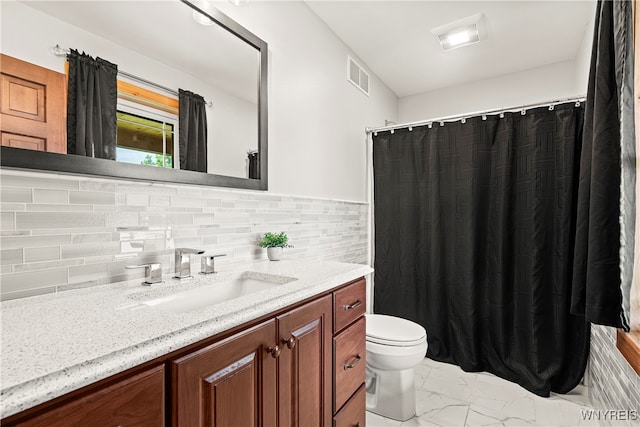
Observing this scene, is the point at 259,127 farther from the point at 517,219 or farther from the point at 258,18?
the point at 517,219

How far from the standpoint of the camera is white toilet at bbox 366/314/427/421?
1742 mm

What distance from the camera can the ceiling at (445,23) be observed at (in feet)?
6.77

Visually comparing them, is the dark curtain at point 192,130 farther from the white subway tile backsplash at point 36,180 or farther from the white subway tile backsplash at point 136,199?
the white subway tile backsplash at point 36,180

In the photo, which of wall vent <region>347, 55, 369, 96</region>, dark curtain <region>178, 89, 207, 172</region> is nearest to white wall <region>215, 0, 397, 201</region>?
wall vent <region>347, 55, 369, 96</region>

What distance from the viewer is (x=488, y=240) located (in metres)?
2.33

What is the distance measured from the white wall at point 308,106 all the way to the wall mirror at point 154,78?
14 cm

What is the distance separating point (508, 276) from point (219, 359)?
2.15 meters

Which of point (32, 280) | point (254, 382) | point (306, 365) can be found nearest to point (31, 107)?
point (32, 280)

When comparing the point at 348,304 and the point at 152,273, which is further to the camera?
the point at 348,304

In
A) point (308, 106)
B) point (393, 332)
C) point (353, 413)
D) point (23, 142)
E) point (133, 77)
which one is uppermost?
point (308, 106)

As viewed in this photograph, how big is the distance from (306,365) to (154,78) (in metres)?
1.16

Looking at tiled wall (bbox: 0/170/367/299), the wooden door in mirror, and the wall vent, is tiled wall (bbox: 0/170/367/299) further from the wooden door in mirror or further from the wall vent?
the wall vent

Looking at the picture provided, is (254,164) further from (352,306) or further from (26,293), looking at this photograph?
(26,293)

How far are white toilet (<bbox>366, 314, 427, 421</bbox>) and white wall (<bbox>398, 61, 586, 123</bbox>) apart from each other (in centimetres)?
216
